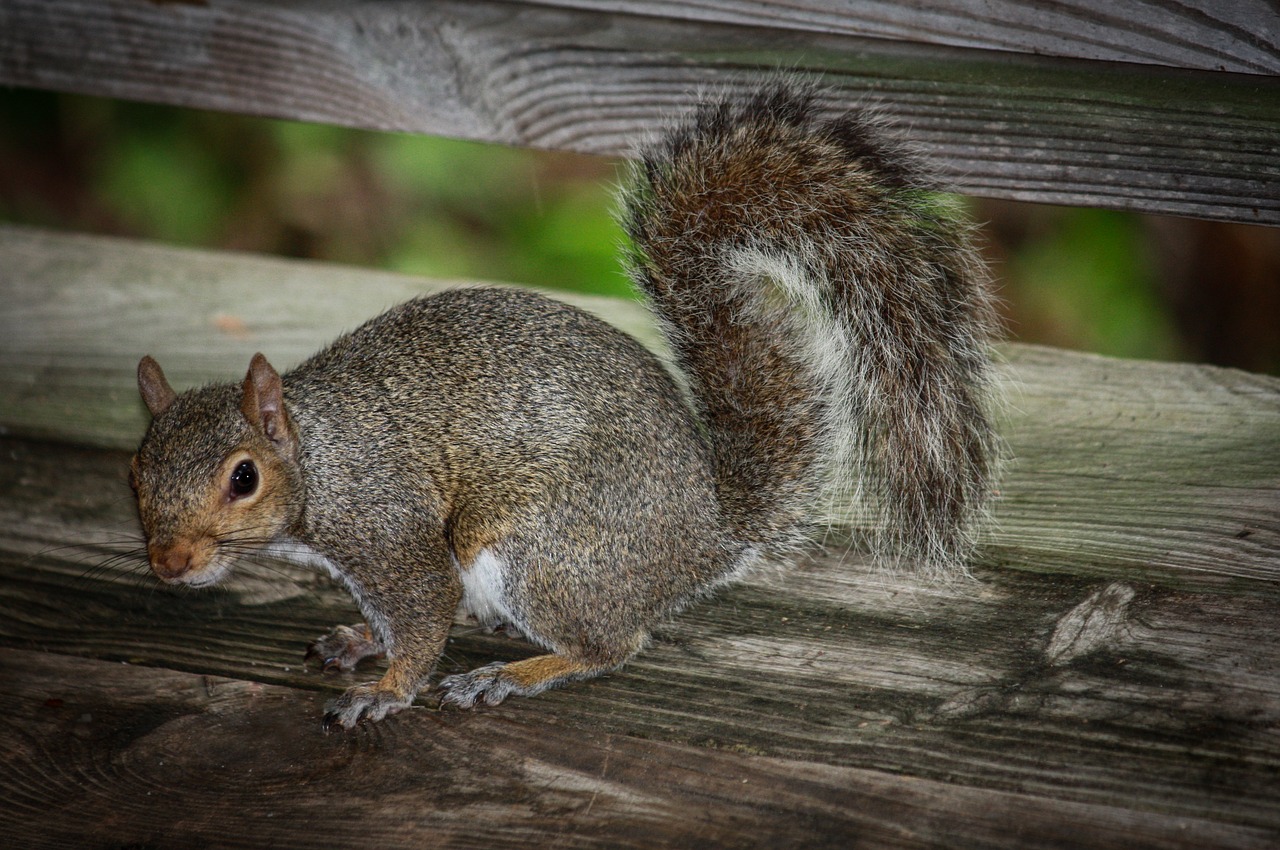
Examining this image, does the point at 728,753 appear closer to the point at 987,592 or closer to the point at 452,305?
the point at 987,592

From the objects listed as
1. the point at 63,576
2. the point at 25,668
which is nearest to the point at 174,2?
the point at 63,576

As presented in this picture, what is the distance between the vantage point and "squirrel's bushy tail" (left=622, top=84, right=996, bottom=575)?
6.43ft

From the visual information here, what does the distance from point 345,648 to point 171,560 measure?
13.2 inches

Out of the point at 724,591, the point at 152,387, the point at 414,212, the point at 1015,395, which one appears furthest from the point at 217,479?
the point at 414,212

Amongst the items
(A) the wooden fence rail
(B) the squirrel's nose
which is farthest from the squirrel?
(A) the wooden fence rail

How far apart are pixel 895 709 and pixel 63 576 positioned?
1455 mm

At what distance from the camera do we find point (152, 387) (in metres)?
2.06

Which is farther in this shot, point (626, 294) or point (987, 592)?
point (626, 294)

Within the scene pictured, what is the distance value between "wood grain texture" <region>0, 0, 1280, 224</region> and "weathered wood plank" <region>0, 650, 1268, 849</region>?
1184mm

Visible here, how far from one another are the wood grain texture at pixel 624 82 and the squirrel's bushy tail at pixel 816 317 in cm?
29

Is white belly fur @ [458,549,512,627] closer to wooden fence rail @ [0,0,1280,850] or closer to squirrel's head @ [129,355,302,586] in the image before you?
wooden fence rail @ [0,0,1280,850]

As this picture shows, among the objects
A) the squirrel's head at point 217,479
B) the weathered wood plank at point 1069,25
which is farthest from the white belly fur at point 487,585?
the weathered wood plank at point 1069,25

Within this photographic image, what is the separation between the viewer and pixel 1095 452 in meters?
2.33

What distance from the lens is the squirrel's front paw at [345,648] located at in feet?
6.58
